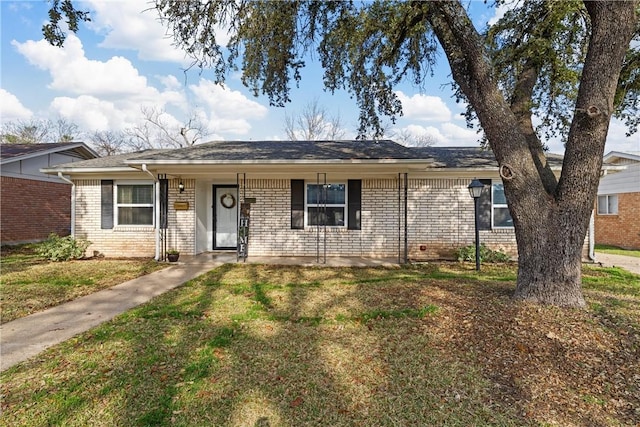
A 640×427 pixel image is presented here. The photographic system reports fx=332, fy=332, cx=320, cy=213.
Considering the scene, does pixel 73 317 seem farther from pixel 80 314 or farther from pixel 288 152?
pixel 288 152

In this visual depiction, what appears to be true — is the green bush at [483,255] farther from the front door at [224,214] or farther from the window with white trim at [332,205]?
the front door at [224,214]

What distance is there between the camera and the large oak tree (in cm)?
376

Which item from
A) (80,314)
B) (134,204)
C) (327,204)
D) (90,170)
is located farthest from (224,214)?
(80,314)

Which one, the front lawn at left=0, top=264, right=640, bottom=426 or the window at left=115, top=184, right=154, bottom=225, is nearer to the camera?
the front lawn at left=0, top=264, right=640, bottom=426

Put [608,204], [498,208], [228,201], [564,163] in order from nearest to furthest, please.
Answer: [564,163], [498,208], [228,201], [608,204]

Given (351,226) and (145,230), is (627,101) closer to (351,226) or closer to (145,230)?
(351,226)

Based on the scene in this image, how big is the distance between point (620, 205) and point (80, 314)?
18664 mm

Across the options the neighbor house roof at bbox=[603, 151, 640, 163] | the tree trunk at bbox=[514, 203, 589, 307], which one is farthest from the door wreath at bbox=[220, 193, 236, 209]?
the neighbor house roof at bbox=[603, 151, 640, 163]

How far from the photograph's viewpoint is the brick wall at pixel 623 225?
43.8 ft

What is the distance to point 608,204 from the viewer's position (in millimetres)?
14820

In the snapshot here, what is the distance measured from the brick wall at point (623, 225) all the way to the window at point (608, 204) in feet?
0.71

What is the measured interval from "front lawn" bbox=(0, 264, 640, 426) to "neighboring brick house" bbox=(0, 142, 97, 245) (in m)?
11.9

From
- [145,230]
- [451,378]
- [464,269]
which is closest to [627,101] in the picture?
[464,269]

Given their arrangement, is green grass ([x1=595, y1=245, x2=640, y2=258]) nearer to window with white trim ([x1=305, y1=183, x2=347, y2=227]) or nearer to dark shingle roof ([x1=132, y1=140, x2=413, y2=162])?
dark shingle roof ([x1=132, y1=140, x2=413, y2=162])
